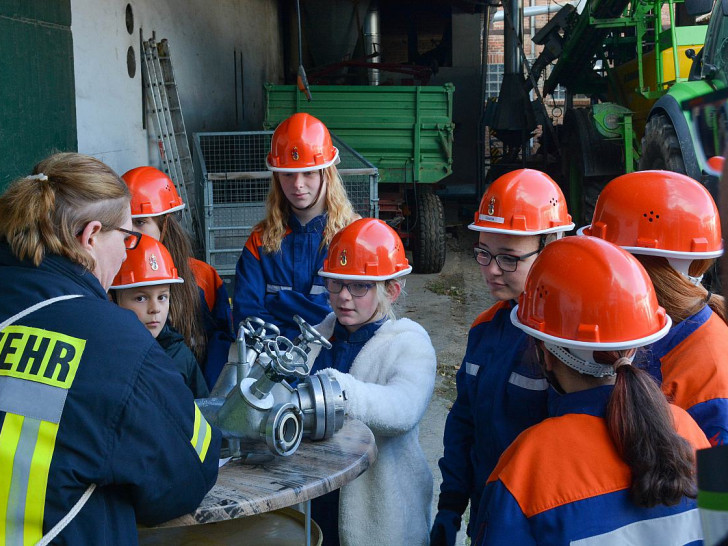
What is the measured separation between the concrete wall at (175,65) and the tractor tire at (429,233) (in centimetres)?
265

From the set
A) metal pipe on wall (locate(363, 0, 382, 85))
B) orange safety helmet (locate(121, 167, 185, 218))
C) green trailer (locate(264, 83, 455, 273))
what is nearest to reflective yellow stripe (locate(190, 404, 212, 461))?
orange safety helmet (locate(121, 167, 185, 218))

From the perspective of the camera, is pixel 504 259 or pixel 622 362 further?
pixel 504 259

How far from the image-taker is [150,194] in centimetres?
362

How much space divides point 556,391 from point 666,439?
0.33 meters

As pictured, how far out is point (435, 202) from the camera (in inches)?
367

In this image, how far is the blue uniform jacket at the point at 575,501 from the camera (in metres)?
1.47

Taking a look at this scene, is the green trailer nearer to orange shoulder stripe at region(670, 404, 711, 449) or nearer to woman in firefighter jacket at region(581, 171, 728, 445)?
woman in firefighter jacket at region(581, 171, 728, 445)

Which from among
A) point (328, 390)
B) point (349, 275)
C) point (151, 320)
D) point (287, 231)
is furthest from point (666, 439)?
point (287, 231)

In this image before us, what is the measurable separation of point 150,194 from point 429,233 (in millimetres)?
5909

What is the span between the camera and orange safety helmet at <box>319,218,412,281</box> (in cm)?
271

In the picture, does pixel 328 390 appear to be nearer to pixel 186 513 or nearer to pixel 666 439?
pixel 186 513

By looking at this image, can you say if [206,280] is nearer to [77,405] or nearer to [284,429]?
[284,429]

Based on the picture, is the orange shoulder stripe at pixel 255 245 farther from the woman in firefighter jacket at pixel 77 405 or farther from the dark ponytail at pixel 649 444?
the dark ponytail at pixel 649 444

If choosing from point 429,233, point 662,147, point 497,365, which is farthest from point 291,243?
point 429,233
